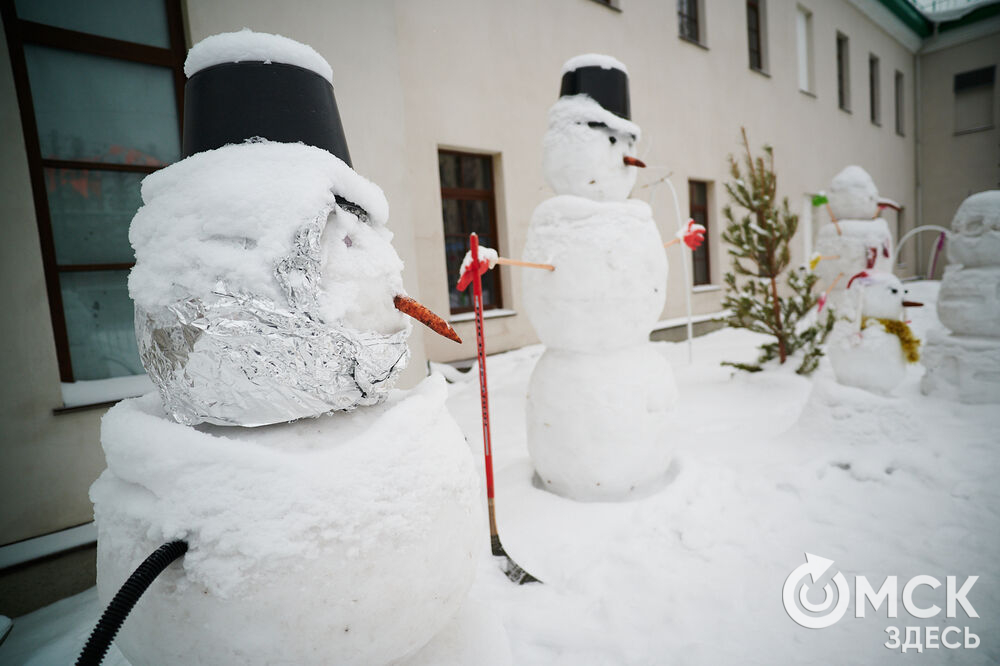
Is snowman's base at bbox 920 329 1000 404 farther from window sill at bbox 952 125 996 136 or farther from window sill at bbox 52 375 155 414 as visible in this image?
window sill at bbox 952 125 996 136

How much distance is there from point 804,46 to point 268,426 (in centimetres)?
1385

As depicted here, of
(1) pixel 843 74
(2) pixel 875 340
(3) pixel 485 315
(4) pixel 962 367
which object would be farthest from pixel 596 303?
(1) pixel 843 74

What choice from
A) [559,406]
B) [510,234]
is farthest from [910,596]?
[510,234]

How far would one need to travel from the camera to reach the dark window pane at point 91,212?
2344mm

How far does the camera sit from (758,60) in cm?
984

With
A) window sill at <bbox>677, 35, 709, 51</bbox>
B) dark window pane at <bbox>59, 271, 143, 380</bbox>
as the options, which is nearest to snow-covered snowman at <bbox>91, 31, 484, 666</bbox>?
dark window pane at <bbox>59, 271, 143, 380</bbox>

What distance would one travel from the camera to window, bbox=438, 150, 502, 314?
18.9 ft

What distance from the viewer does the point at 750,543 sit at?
2160mm

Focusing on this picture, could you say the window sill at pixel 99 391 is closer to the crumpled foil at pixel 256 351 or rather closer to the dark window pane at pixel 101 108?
the dark window pane at pixel 101 108

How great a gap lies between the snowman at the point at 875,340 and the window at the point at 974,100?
15.2 meters

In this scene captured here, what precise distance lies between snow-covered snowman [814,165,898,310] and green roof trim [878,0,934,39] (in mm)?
10404

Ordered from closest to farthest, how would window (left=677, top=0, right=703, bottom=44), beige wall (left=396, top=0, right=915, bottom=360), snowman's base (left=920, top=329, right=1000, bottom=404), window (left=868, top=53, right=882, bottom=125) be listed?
snowman's base (left=920, top=329, right=1000, bottom=404), beige wall (left=396, top=0, right=915, bottom=360), window (left=677, top=0, right=703, bottom=44), window (left=868, top=53, right=882, bottom=125)

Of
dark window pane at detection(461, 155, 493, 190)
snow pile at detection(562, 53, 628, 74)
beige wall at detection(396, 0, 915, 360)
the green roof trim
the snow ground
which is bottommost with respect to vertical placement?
the snow ground
